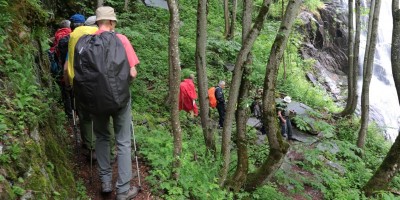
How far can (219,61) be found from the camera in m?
15.2

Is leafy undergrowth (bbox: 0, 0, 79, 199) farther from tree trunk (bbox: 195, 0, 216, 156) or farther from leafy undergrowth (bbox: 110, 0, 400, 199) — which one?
tree trunk (bbox: 195, 0, 216, 156)

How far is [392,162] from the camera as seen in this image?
6781mm

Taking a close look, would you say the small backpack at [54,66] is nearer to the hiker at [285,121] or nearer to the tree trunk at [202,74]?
the tree trunk at [202,74]

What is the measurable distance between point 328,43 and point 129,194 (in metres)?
22.4

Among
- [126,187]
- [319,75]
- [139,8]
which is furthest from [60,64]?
[319,75]

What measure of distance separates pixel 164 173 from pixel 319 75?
18.6m

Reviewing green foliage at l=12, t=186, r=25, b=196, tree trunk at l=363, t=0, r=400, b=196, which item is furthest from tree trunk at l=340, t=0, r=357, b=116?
green foliage at l=12, t=186, r=25, b=196

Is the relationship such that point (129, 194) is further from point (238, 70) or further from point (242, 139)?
point (238, 70)

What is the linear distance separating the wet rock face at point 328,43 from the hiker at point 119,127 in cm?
1860

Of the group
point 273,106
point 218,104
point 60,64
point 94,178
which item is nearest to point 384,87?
point 218,104

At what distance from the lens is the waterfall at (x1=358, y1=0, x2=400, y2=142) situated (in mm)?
19922

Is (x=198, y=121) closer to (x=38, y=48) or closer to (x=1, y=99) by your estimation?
(x=38, y=48)

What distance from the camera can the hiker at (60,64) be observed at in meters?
5.87

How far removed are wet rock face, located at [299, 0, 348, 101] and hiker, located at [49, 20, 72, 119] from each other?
17.3 metres
